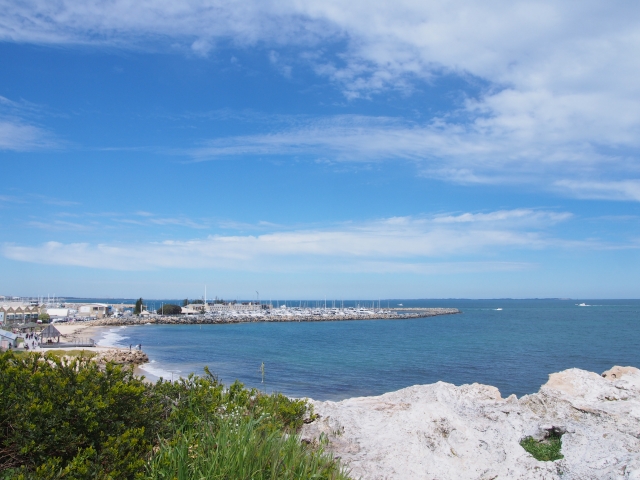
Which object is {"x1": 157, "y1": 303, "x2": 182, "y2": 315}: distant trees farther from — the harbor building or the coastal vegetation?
the coastal vegetation

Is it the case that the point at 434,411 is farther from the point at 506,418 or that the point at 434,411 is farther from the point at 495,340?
the point at 495,340

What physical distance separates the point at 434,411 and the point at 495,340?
58.4m

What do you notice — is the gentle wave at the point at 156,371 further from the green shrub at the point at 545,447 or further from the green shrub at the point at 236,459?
the green shrub at the point at 236,459

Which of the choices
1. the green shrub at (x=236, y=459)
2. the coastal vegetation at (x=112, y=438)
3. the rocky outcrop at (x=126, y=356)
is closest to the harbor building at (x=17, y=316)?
the rocky outcrop at (x=126, y=356)

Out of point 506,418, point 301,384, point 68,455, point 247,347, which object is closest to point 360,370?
point 301,384

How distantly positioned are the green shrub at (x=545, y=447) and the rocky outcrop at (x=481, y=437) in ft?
0.40

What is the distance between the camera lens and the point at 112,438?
497cm

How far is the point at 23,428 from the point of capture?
15.5 ft

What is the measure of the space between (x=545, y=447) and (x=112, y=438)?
23.6 ft

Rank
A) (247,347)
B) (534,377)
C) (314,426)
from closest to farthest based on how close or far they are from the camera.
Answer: (314,426) → (534,377) → (247,347)

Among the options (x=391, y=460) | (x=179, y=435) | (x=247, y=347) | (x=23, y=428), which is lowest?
(x=247, y=347)

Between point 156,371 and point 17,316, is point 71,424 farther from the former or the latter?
point 17,316

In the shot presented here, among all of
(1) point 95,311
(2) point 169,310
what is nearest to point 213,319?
(2) point 169,310

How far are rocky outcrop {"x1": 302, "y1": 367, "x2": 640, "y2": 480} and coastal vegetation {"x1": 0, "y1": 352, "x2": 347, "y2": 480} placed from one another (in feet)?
6.57
